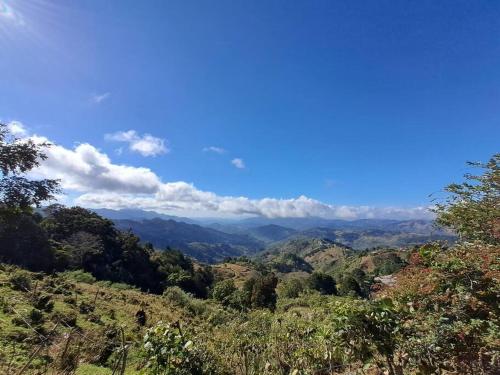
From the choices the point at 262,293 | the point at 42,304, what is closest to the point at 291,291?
the point at 262,293

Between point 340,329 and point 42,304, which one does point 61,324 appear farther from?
point 340,329

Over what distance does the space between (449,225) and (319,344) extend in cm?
887

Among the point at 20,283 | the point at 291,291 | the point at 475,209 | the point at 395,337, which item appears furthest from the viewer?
the point at 291,291

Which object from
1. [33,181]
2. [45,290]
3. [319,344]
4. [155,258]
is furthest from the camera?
[155,258]

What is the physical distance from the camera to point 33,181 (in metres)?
12.5

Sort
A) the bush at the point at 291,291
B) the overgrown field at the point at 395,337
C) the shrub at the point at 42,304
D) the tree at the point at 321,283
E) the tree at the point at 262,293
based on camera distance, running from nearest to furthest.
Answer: the overgrown field at the point at 395,337 → the shrub at the point at 42,304 → the tree at the point at 262,293 → the bush at the point at 291,291 → the tree at the point at 321,283

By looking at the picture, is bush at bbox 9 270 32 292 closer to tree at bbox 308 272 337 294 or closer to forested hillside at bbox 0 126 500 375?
forested hillside at bbox 0 126 500 375

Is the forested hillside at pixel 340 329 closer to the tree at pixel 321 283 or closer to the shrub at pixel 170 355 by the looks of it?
the shrub at pixel 170 355

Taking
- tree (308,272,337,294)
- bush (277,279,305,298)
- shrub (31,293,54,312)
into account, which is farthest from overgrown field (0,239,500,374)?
tree (308,272,337,294)

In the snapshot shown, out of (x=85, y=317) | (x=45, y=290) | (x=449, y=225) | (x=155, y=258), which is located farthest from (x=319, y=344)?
(x=155, y=258)

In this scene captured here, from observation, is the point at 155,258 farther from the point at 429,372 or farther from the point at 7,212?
the point at 429,372

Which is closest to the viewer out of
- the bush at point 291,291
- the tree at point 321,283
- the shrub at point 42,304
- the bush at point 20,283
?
the shrub at point 42,304

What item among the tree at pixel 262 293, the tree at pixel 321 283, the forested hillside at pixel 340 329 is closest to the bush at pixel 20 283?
the forested hillside at pixel 340 329

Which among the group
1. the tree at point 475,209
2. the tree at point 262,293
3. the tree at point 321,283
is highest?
the tree at point 475,209
